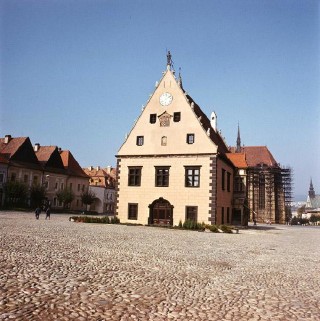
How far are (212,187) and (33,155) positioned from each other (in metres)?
41.2

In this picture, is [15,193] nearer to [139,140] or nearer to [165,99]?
[139,140]

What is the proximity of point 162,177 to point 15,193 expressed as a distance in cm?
2805

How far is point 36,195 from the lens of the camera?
54906 millimetres

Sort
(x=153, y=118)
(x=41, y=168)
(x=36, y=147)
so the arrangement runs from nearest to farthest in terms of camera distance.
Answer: (x=153, y=118)
(x=41, y=168)
(x=36, y=147)

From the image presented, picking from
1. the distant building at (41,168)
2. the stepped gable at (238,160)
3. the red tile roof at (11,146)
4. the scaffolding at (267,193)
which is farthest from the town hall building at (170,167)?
the scaffolding at (267,193)

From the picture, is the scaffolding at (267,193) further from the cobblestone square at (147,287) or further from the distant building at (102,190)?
the cobblestone square at (147,287)

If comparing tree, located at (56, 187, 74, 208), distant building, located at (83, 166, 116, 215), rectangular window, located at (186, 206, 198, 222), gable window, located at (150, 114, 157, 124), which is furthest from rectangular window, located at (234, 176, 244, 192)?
distant building, located at (83, 166, 116, 215)

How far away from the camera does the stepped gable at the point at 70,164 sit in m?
69.6

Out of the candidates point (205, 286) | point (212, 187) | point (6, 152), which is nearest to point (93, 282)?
point (205, 286)

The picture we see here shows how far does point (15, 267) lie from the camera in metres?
8.66

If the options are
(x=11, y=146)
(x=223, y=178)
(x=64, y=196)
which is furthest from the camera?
(x=64, y=196)

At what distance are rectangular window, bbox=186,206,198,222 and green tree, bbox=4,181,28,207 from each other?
30.4m

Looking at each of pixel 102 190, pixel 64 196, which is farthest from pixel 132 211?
pixel 102 190

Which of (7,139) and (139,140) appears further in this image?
(7,139)
